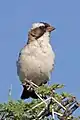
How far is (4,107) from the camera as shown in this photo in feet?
10.1

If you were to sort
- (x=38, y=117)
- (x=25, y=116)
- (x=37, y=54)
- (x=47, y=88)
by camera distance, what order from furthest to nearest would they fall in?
(x=37, y=54), (x=47, y=88), (x=25, y=116), (x=38, y=117)

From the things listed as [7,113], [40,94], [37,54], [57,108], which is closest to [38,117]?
[57,108]

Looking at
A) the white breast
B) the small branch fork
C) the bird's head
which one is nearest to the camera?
the small branch fork

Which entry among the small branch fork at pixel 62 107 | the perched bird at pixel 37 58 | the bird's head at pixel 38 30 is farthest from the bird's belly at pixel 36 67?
the small branch fork at pixel 62 107

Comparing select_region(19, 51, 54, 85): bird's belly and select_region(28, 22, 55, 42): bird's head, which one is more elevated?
select_region(28, 22, 55, 42): bird's head

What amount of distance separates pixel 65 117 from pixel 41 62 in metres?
4.45

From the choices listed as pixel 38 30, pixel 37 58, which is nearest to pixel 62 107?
pixel 37 58

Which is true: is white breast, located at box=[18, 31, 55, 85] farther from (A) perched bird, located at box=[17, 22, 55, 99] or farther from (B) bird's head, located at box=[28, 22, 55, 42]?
(B) bird's head, located at box=[28, 22, 55, 42]

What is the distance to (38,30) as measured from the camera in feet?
24.5

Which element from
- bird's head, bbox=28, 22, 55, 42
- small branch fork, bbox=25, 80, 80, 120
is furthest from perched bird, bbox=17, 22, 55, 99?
small branch fork, bbox=25, 80, 80, 120

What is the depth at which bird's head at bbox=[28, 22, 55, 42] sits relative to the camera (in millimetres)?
7324

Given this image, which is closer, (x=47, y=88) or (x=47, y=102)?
(x=47, y=102)

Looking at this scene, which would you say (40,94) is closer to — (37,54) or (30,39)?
(37,54)

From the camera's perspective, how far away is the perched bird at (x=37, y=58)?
6.90 m
